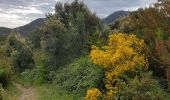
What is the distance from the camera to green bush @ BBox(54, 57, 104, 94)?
17.2 metres

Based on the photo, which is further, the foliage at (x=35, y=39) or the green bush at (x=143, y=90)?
the foliage at (x=35, y=39)

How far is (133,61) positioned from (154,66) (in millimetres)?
1352

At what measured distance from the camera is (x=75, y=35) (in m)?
27.7

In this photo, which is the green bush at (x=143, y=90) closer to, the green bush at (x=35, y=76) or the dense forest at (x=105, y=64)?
the dense forest at (x=105, y=64)

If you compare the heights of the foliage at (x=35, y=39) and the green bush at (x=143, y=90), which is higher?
the foliage at (x=35, y=39)

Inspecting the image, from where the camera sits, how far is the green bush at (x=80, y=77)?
1723 centimetres

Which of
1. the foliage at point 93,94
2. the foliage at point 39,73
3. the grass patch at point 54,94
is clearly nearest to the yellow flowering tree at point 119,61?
the foliage at point 93,94

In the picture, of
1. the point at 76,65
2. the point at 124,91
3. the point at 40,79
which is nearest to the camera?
the point at 124,91

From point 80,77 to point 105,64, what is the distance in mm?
4197

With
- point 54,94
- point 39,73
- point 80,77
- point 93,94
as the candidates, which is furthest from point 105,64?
point 39,73

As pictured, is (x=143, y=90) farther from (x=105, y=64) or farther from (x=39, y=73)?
(x=39, y=73)

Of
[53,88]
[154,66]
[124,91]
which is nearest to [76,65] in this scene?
[53,88]

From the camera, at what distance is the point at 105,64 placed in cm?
1583

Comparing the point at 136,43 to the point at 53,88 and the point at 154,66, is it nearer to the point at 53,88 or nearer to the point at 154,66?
the point at 154,66
